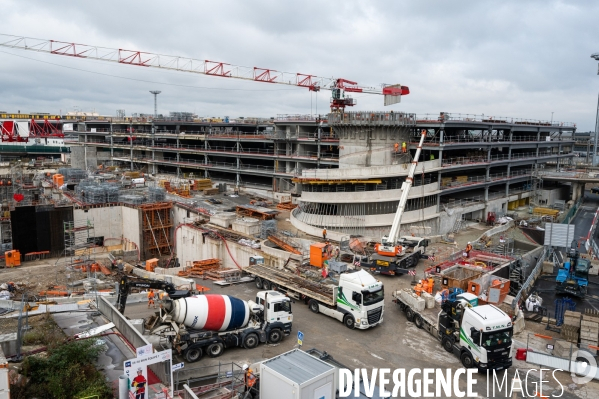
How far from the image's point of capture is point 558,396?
16438 mm

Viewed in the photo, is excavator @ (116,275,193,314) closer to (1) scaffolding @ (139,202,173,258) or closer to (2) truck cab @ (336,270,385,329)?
(2) truck cab @ (336,270,385,329)

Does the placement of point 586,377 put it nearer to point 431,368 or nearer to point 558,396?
point 558,396

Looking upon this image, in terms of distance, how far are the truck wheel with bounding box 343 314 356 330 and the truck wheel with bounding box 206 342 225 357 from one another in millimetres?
6519

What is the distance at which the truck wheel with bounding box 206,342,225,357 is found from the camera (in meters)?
18.7

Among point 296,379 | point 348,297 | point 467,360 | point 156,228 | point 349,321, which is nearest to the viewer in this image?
point 296,379

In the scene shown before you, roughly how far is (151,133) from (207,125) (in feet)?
49.4

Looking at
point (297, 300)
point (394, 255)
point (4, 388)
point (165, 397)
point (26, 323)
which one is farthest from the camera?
point (394, 255)

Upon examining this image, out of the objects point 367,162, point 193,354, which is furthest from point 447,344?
point 367,162

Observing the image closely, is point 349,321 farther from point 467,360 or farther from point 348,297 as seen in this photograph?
point 467,360

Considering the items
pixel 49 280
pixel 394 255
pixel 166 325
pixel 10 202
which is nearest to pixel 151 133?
pixel 10 202

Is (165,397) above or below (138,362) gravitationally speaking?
below

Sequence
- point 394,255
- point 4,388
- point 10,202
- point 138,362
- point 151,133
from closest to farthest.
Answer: point 4,388 → point 138,362 → point 394,255 → point 10,202 → point 151,133

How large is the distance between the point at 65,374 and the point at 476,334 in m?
14.4

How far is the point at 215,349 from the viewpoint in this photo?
61.9ft
